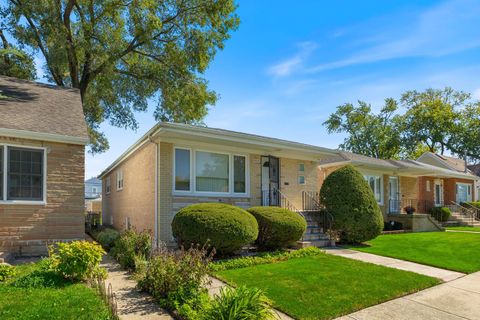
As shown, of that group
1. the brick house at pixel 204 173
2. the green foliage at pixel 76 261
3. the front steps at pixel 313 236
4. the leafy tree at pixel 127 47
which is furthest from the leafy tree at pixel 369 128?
the green foliage at pixel 76 261

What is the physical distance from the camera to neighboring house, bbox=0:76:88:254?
8766mm

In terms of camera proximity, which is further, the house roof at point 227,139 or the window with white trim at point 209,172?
the window with white trim at point 209,172

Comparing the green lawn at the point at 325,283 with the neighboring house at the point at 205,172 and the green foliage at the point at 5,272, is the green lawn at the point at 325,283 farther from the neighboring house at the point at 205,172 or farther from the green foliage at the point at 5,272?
the green foliage at the point at 5,272

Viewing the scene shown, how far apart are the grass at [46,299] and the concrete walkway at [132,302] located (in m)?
0.36

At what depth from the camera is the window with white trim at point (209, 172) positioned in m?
11.3

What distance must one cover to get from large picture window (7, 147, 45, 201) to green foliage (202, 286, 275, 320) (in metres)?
7.12

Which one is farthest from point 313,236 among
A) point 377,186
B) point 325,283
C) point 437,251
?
point 377,186

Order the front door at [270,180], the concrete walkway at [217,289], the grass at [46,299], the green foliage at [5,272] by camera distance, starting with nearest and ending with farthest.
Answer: the grass at [46,299]
the concrete walkway at [217,289]
the green foliage at [5,272]
the front door at [270,180]

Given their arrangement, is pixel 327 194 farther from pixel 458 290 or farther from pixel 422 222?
pixel 422 222

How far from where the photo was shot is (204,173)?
11.8 meters

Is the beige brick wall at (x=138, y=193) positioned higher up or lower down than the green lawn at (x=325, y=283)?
higher up

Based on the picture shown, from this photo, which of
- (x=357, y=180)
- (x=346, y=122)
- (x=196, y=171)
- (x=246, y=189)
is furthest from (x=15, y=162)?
(x=346, y=122)

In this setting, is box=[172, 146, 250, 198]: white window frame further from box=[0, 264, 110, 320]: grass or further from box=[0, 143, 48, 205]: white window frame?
box=[0, 264, 110, 320]: grass

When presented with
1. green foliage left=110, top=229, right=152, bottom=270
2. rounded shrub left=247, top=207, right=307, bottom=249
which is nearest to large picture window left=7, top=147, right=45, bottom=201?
green foliage left=110, top=229, right=152, bottom=270
